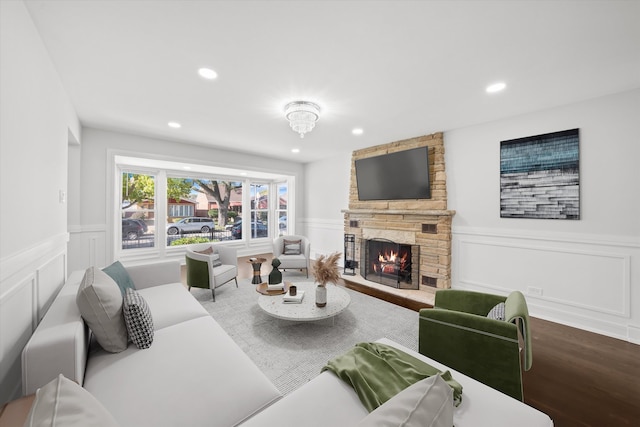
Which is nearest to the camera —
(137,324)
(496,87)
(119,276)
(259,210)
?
(137,324)

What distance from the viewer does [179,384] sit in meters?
1.23

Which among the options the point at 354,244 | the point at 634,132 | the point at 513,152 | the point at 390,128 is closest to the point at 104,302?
the point at 390,128

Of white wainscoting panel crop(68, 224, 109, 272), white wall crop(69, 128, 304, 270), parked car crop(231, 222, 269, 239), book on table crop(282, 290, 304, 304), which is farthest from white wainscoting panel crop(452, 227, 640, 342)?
white wainscoting panel crop(68, 224, 109, 272)

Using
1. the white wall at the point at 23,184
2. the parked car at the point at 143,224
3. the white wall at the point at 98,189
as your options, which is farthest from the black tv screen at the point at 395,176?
the parked car at the point at 143,224

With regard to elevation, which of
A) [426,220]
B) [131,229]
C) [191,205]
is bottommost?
[131,229]

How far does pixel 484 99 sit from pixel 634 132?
4.82ft

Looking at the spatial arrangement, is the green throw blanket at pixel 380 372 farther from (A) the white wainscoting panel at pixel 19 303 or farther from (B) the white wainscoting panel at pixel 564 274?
(B) the white wainscoting panel at pixel 564 274

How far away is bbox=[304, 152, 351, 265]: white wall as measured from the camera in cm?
558

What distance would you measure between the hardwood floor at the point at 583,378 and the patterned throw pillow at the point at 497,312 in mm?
586

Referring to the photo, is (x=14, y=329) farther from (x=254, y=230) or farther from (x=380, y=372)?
(x=254, y=230)

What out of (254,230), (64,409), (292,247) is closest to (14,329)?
(64,409)

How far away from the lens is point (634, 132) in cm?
255

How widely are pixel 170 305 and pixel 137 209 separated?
13.7 ft

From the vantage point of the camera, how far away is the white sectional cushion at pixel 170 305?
76.4 inches
